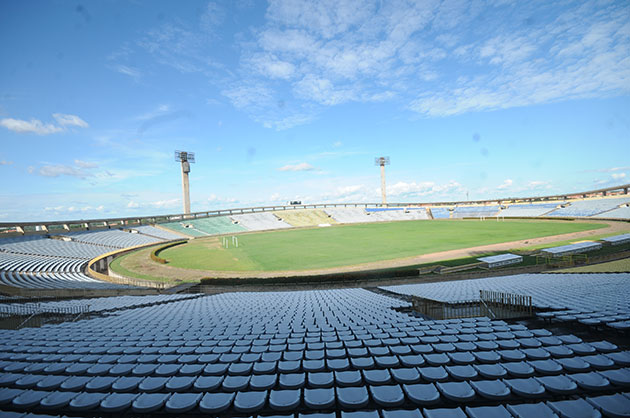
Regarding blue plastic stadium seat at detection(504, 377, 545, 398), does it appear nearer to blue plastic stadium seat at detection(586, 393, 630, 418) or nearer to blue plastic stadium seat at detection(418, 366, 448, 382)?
blue plastic stadium seat at detection(586, 393, 630, 418)

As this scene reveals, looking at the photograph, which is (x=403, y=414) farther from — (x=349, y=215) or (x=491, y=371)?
(x=349, y=215)

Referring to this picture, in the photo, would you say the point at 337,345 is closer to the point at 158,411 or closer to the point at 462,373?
the point at 462,373

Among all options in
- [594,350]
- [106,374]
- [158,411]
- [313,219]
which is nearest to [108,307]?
[106,374]

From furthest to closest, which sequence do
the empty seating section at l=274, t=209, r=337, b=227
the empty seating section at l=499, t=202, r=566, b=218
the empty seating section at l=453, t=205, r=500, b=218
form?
the empty seating section at l=274, t=209, r=337, b=227, the empty seating section at l=453, t=205, r=500, b=218, the empty seating section at l=499, t=202, r=566, b=218

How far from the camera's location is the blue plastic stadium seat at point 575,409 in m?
3.31

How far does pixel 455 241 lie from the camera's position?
43625 millimetres

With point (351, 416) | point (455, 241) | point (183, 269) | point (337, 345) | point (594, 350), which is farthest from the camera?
point (455, 241)

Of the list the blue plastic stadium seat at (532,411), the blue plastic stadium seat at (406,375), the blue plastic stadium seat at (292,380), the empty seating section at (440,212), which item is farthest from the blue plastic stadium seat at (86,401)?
the empty seating section at (440,212)

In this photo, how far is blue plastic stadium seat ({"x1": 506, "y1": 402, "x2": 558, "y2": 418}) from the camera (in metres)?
3.36

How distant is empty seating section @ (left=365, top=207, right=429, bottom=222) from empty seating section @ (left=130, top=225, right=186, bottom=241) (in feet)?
203

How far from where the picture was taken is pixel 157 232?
6275 cm

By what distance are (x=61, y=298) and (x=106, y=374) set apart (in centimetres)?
1730

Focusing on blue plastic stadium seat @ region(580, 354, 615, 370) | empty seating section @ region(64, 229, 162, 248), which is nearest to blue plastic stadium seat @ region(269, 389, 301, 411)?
blue plastic stadium seat @ region(580, 354, 615, 370)

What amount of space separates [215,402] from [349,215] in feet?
321
